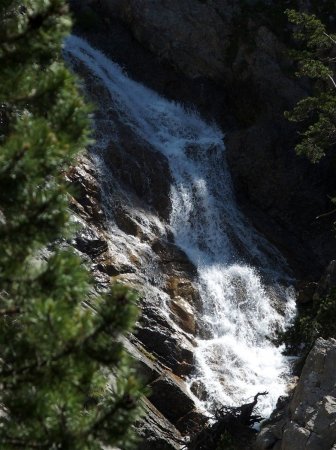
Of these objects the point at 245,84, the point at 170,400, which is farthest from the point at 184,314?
the point at 245,84

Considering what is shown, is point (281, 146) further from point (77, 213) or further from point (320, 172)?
point (77, 213)

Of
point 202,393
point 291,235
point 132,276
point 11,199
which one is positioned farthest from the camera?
point 291,235

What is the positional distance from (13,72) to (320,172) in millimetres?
22923

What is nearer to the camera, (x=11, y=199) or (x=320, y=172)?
(x=11, y=199)

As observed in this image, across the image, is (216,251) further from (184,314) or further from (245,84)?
(245,84)

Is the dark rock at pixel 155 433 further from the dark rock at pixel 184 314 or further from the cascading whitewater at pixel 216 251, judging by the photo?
the dark rock at pixel 184 314

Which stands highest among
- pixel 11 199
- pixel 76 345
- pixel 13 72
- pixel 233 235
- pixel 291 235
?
pixel 291 235

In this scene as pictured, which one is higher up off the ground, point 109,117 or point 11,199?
point 109,117

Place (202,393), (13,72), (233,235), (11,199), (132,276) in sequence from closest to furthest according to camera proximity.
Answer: (11,199), (13,72), (202,393), (132,276), (233,235)

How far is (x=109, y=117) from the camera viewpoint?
24266 millimetres

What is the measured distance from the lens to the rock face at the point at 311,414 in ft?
38.2

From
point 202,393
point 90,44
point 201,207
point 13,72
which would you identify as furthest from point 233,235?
point 13,72

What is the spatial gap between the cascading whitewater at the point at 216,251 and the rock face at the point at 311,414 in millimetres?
3951

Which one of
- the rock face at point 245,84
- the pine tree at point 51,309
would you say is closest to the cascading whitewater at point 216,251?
the rock face at point 245,84
